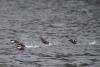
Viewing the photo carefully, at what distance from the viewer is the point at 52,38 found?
22609 mm

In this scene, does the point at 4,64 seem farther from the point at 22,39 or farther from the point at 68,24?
the point at 68,24

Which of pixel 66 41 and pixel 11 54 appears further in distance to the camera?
pixel 66 41

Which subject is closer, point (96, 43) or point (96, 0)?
point (96, 43)

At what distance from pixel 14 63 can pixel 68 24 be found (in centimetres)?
1353

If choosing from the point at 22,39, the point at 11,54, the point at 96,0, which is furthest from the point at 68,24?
the point at 96,0

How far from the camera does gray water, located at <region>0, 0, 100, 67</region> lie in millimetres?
16406

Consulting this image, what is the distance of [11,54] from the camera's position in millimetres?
17812

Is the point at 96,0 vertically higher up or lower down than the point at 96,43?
higher up

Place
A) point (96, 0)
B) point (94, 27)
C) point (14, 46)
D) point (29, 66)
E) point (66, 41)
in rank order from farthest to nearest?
point (96, 0) < point (94, 27) < point (66, 41) < point (14, 46) < point (29, 66)

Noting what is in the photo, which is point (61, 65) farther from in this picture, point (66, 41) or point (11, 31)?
point (11, 31)

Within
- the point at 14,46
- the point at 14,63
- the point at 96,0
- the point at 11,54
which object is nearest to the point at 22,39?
the point at 14,46

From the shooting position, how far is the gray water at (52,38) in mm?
16406

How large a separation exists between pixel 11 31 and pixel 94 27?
7105 millimetres

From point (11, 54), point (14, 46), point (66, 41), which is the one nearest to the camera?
point (11, 54)
